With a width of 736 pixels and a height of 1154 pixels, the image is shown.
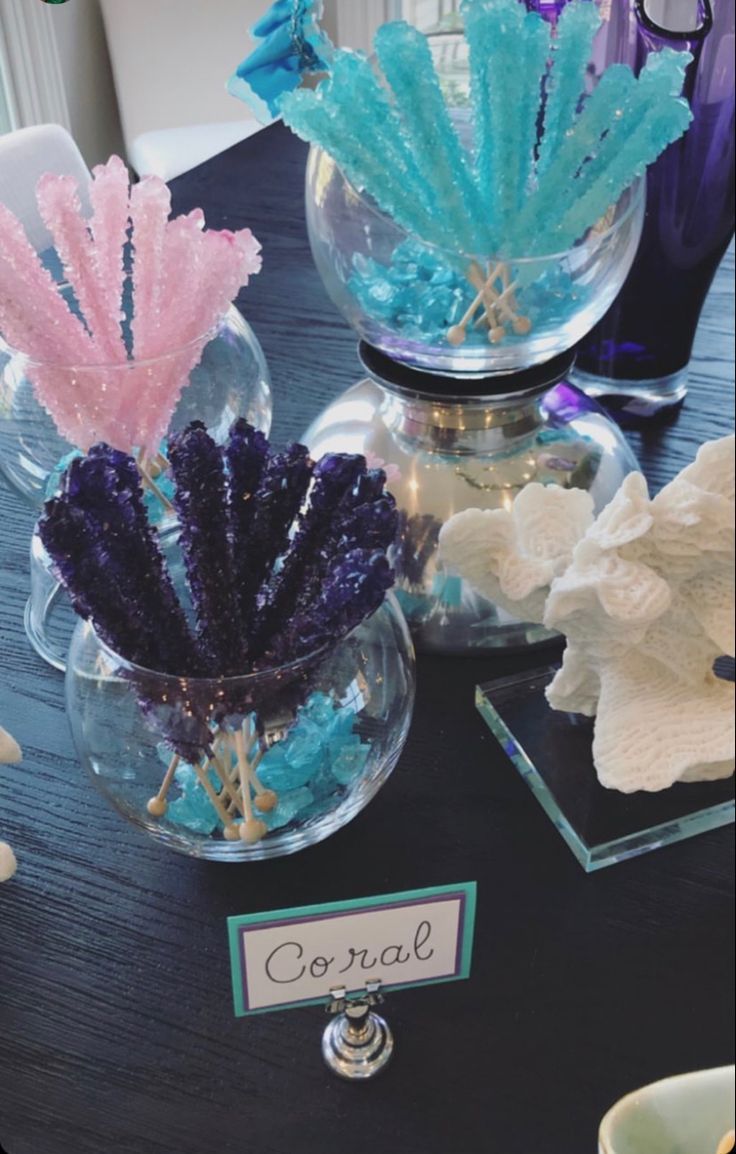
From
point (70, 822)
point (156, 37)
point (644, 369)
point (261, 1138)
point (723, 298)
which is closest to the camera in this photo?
point (261, 1138)

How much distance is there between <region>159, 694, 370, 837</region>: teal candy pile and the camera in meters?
0.53

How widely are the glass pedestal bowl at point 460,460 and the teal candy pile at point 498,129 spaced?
3.2 inches

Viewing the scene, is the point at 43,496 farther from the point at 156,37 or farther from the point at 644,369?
the point at 156,37

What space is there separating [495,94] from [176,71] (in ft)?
5.26

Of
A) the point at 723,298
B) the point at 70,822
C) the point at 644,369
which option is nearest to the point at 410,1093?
the point at 70,822

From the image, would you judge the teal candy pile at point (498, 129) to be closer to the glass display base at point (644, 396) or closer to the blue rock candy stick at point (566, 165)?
the blue rock candy stick at point (566, 165)

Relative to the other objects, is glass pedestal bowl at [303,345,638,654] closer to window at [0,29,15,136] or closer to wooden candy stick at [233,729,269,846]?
wooden candy stick at [233,729,269,846]

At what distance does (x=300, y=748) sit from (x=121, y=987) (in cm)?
13

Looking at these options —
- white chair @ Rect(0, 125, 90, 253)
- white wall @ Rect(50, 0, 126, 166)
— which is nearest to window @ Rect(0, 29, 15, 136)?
white wall @ Rect(50, 0, 126, 166)

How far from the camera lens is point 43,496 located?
0.72m

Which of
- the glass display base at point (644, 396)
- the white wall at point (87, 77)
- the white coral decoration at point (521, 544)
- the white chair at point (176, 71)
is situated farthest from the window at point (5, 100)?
the white coral decoration at point (521, 544)

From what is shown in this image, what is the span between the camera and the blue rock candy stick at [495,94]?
1.92ft

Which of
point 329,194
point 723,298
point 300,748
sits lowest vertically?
point 723,298

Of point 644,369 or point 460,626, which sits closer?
point 460,626
